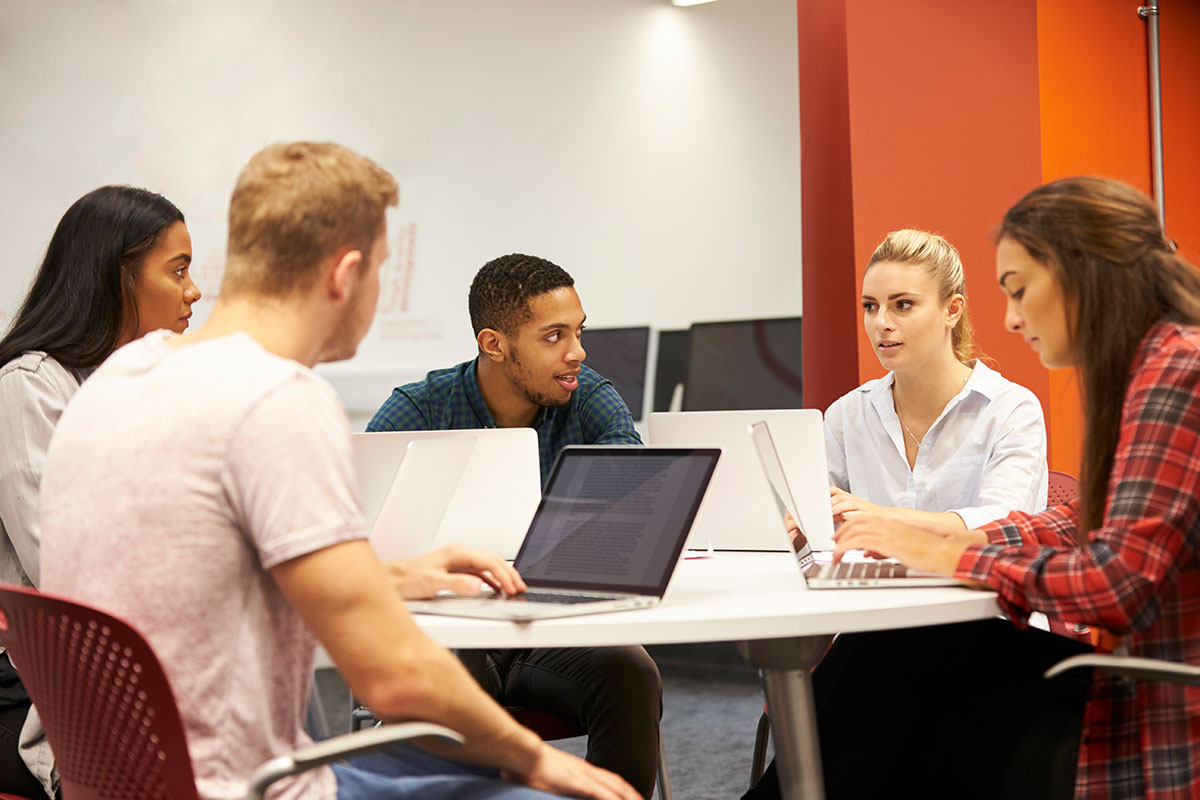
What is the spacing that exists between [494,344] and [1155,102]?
91.6 inches

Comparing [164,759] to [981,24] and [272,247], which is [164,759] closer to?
[272,247]

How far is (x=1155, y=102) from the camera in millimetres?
3654

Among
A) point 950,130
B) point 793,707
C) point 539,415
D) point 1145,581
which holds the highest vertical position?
point 950,130

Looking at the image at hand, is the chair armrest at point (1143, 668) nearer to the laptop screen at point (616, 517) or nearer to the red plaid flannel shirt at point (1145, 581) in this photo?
the red plaid flannel shirt at point (1145, 581)

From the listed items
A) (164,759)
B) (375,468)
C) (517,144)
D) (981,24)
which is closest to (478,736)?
(164,759)

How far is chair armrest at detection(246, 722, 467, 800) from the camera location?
1109 millimetres

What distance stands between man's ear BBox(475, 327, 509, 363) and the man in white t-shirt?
153 centimetres

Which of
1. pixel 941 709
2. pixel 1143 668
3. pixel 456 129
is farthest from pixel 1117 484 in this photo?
pixel 456 129

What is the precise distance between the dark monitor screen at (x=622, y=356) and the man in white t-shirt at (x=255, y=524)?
3757 millimetres

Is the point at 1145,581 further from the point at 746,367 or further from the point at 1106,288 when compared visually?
the point at 746,367

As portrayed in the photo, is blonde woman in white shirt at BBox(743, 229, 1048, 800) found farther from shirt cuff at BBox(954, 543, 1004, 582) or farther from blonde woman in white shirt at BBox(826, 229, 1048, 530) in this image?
shirt cuff at BBox(954, 543, 1004, 582)

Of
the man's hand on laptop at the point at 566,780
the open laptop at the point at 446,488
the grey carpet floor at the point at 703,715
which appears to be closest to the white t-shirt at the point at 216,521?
the man's hand on laptop at the point at 566,780

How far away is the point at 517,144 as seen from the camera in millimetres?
5191

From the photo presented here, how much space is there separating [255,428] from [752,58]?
181 inches
